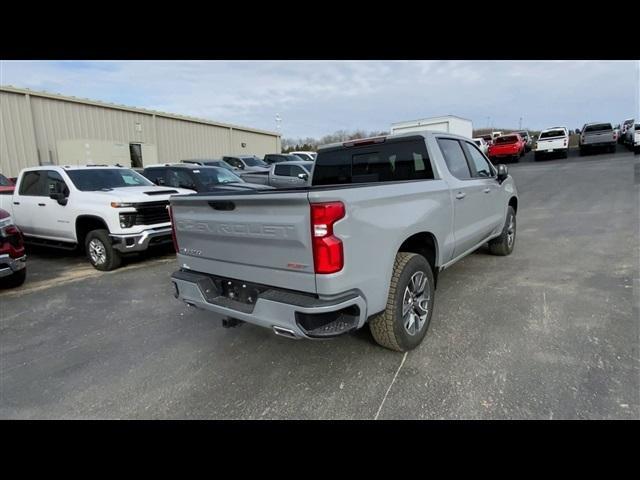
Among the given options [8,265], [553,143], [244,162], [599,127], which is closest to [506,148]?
[553,143]

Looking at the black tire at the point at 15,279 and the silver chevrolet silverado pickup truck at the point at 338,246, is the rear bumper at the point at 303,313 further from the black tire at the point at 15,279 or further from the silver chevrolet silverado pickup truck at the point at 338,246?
the black tire at the point at 15,279

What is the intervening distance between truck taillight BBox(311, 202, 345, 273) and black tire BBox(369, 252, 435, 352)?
28.7 inches

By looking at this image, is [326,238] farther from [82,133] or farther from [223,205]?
[82,133]

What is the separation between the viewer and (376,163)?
13.8ft

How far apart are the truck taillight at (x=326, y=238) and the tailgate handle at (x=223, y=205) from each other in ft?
2.57

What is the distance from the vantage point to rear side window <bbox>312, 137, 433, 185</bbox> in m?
3.97

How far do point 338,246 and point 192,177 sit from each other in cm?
751

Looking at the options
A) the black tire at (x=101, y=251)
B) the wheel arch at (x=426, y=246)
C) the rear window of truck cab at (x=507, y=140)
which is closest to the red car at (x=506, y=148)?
the rear window of truck cab at (x=507, y=140)

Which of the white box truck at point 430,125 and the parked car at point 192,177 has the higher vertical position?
the white box truck at point 430,125

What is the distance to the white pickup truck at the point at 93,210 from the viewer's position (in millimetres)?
6273

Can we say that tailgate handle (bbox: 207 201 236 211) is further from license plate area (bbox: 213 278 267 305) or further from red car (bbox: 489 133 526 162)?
red car (bbox: 489 133 526 162)
